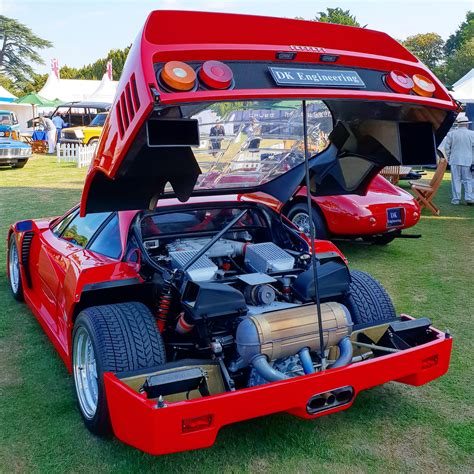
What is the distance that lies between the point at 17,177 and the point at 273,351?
14.7m

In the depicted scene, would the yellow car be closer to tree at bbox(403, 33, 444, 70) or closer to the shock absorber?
the shock absorber

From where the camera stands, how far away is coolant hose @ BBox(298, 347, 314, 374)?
2.91 meters

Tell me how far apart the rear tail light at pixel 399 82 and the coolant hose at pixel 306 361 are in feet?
4.78

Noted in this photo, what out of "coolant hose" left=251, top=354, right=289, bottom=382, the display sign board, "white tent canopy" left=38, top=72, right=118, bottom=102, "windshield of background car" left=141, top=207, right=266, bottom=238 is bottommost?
"coolant hose" left=251, top=354, right=289, bottom=382

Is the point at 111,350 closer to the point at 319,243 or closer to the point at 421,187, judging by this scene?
the point at 319,243

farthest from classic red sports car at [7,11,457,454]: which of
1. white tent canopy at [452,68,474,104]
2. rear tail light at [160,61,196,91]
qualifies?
white tent canopy at [452,68,474,104]

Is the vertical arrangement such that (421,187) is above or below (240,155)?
below

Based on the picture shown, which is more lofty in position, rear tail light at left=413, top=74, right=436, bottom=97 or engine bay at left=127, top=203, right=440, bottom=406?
rear tail light at left=413, top=74, right=436, bottom=97

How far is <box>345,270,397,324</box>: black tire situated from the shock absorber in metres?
1.22

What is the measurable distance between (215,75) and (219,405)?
1471 mm

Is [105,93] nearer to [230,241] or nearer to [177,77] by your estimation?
[230,241]

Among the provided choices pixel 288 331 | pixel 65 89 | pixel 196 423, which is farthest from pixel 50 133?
pixel 196 423

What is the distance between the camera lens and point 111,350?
289cm

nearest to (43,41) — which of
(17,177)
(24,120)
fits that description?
(24,120)
